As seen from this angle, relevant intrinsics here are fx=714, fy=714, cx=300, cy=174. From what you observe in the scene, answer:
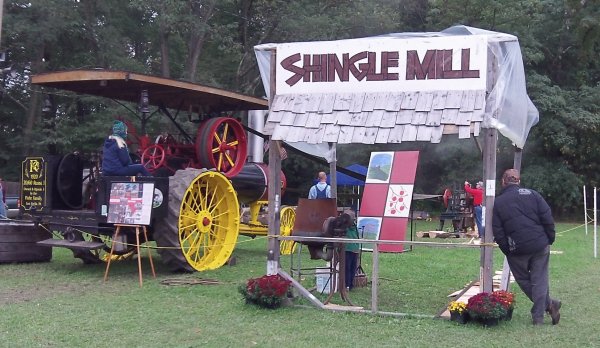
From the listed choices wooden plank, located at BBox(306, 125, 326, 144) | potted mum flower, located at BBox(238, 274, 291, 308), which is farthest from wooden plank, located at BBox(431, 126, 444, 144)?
potted mum flower, located at BBox(238, 274, 291, 308)

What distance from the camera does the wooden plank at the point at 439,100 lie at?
23.2 feet

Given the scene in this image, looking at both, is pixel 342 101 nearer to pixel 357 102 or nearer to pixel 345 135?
pixel 357 102

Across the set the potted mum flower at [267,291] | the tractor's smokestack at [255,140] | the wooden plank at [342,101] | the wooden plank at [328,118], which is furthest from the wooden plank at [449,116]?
the tractor's smokestack at [255,140]

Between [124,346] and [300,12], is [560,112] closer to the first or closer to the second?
[300,12]

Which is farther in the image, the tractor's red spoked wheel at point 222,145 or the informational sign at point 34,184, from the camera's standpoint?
the tractor's red spoked wheel at point 222,145

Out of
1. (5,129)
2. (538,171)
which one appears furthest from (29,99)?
(538,171)

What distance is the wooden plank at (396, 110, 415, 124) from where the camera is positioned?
7096 millimetres

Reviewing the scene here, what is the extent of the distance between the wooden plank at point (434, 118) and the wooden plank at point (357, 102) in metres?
0.72

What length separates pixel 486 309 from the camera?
655cm

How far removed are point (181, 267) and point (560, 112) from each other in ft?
66.9

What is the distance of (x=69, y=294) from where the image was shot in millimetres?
8398

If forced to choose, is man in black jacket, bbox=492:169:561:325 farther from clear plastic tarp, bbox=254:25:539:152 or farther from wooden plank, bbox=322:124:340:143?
wooden plank, bbox=322:124:340:143

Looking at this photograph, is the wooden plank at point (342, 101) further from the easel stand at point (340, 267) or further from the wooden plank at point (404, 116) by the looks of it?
the easel stand at point (340, 267)

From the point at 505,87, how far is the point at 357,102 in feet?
4.90
